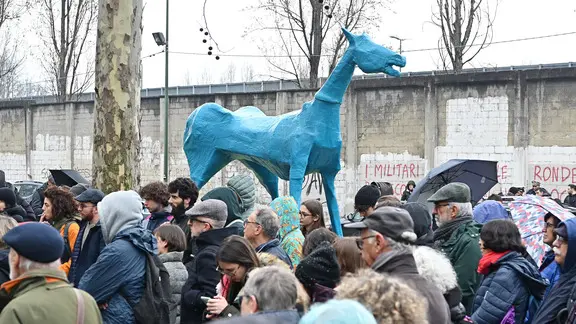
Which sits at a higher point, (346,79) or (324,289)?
(346,79)

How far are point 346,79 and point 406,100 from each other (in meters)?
12.0

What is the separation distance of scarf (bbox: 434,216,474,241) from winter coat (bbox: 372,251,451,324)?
261 centimetres

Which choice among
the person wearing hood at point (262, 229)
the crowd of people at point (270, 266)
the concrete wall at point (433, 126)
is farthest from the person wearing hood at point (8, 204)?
the concrete wall at point (433, 126)

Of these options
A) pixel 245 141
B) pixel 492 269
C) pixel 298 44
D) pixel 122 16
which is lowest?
pixel 492 269

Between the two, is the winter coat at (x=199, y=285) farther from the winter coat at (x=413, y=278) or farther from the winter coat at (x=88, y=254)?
the winter coat at (x=413, y=278)

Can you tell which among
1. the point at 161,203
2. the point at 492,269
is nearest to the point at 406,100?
the point at 161,203

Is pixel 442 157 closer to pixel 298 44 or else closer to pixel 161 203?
pixel 298 44

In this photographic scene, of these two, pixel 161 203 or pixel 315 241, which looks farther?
pixel 161 203

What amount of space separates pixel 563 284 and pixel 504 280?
19.7 inches

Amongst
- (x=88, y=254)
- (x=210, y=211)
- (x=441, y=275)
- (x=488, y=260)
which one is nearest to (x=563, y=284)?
(x=488, y=260)

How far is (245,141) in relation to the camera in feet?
39.8

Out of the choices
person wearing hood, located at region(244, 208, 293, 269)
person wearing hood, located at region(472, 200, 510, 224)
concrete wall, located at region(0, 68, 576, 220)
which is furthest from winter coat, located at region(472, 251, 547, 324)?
concrete wall, located at region(0, 68, 576, 220)

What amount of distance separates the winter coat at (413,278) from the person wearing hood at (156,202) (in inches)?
161

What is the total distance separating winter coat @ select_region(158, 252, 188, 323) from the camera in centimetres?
632
